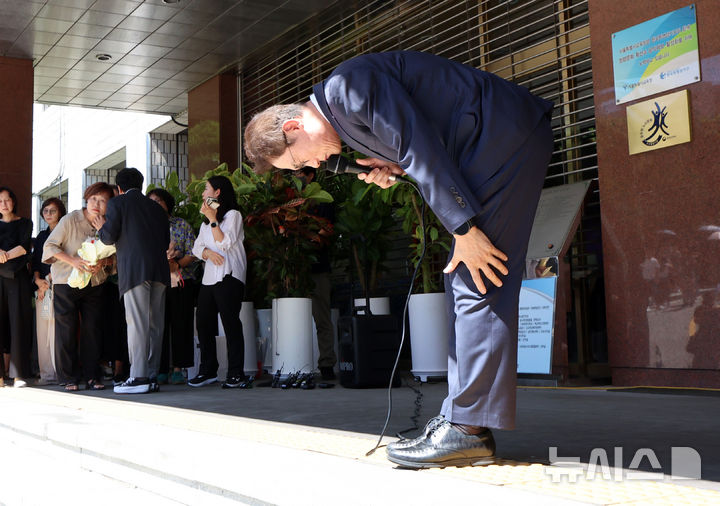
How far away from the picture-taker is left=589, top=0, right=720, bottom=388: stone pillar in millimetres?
4922

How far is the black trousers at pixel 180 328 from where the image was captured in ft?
22.9

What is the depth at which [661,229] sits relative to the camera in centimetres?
518

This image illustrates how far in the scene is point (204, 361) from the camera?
260 inches

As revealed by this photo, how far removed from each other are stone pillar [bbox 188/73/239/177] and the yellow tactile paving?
7.08 metres

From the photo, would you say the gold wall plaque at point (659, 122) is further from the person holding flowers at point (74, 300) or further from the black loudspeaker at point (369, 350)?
the person holding flowers at point (74, 300)

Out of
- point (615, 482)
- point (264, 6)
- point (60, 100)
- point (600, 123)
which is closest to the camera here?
point (615, 482)

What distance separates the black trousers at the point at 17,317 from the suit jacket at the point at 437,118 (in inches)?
207

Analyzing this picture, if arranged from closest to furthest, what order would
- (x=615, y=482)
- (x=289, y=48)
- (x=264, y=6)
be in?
1. (x=615, y=482)
2. (x=264, y=6)
3. (x=289, y=48)

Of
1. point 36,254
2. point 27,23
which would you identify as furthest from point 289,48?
point 36,254

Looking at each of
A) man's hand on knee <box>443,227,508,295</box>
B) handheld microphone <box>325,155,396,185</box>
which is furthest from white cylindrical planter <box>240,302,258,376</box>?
man's hand on knee <box>443,227,508,295</box>

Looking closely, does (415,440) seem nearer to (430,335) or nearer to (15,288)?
(430,335)

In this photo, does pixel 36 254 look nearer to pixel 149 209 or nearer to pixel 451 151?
pixel 149 209

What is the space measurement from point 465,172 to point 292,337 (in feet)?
14.6

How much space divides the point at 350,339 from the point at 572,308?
1782mm
